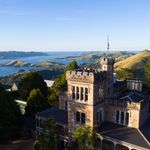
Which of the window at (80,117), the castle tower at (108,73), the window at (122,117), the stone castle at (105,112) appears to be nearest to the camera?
the stone castle at (105,112)

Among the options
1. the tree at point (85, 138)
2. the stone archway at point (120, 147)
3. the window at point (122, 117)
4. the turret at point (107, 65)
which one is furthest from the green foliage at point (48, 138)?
the turret at point (107, 65)

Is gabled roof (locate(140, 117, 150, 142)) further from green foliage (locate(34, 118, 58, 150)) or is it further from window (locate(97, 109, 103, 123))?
green foliage (locate(34, 118, 58, 150))

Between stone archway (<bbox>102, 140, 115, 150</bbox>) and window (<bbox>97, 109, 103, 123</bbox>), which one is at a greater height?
window (<bbox>97, 109, 103, 123</bbox>)

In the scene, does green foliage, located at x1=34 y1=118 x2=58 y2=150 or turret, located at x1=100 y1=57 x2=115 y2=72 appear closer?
green foliage, located at x1=34 y1=118 x2=58 y2=150

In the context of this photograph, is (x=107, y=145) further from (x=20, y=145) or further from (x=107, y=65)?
(x=20, y=145)

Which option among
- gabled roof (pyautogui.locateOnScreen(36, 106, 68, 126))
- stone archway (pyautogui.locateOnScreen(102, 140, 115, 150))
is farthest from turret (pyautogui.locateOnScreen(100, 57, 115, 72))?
stone archway (pyautogui.locateOnScreen(102, 140, 115, 150))

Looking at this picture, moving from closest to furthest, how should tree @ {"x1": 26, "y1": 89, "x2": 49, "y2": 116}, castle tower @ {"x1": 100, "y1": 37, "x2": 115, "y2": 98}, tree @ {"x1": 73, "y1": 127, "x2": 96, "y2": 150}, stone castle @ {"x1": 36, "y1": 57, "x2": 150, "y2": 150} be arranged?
tree @ {"x1": 73, "y1": 127, "x2": 96, "y2": 150} < stone castle @ {"x1": 36, "y1": 57, "x2": 150, "y2": 150} < castle tower @ {"x1": 100, "y1": 37, "x2": 115, "y2": 98} < tree @ {"x1": 26, "y1": 89, "x2": 49, "y2": 116}

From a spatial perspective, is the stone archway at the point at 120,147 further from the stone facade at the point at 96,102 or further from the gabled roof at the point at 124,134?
the stone facade at the point at 96,102

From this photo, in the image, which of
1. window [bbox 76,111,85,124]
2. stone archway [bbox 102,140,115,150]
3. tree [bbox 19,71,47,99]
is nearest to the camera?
stone archway [bbox 102,140,115,150]
